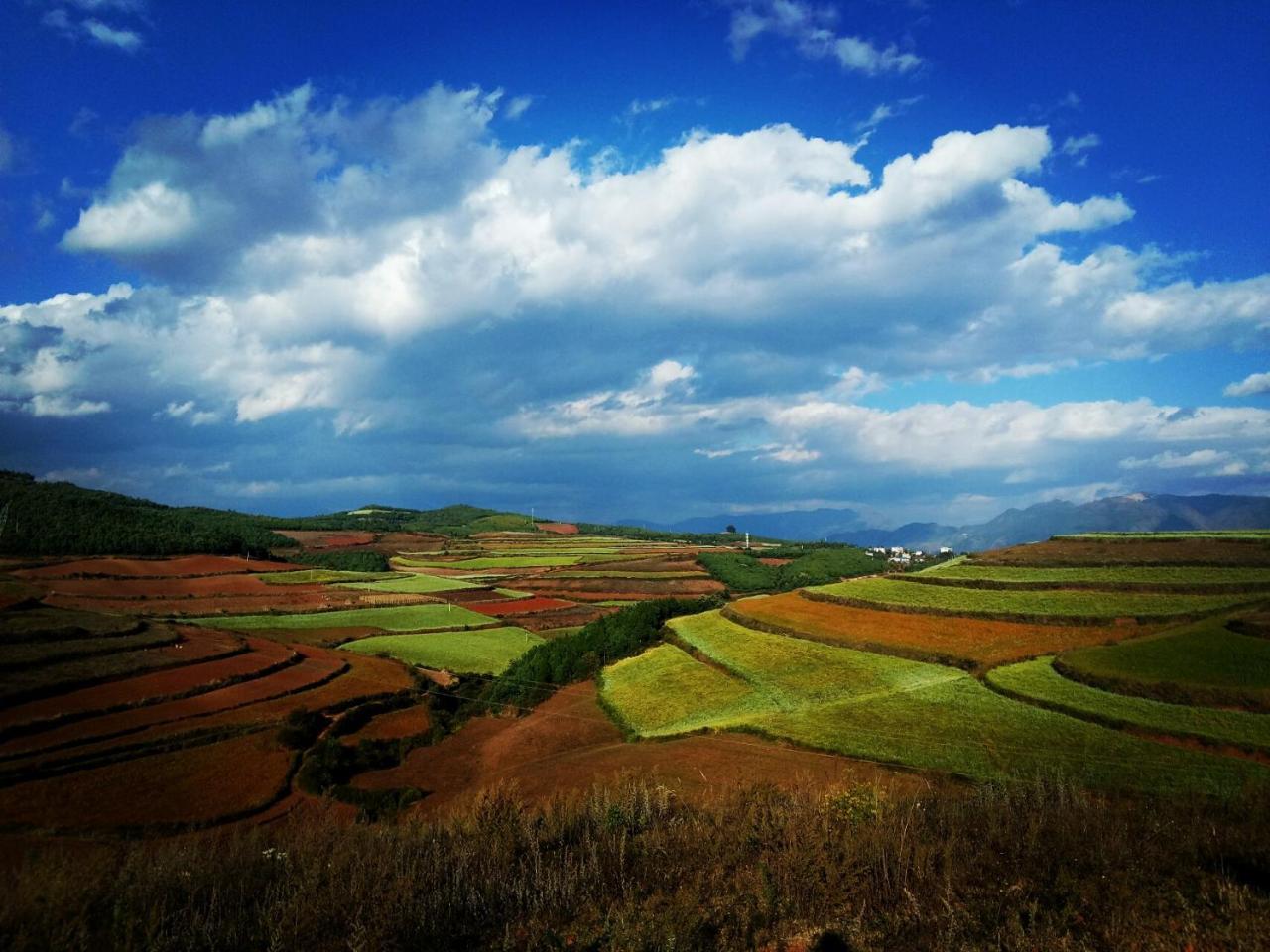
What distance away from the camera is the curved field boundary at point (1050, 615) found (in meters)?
30.8

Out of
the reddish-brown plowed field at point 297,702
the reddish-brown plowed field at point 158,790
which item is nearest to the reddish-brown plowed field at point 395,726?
the reddish-brown plowed field at point 297,702

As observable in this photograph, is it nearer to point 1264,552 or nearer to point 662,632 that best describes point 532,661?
point 662,632

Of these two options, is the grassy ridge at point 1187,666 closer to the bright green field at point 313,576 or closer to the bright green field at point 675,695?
the bright green field at point 675,695

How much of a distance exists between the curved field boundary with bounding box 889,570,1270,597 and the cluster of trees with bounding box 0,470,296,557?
306 feet

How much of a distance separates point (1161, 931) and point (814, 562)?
3910 inches

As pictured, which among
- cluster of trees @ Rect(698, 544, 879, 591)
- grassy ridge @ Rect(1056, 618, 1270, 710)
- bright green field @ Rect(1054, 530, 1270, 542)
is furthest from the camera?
cluster of trees @ Rect(698, 544, 879, 591)

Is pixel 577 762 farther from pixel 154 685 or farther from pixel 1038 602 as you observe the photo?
pixel 1038 602

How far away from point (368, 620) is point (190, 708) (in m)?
29.4

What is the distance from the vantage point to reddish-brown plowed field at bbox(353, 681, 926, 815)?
22203 millimetres

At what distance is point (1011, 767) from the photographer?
64.4 feet

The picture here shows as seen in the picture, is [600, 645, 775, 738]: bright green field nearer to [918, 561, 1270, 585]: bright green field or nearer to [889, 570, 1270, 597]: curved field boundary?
[889, 570, 1270, 597]: curved field boundary

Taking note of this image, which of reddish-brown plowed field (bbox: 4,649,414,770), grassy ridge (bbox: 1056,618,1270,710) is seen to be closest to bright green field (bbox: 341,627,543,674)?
reddish-brown plowed field (bbox: 4,649,414,770)

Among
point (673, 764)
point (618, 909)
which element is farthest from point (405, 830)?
point (673, 764)

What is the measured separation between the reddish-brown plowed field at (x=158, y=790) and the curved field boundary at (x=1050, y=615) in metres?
33.4
